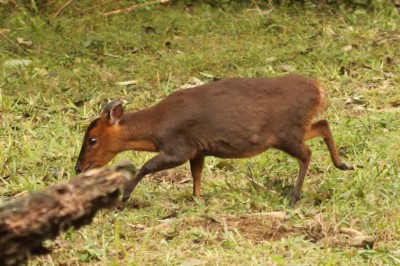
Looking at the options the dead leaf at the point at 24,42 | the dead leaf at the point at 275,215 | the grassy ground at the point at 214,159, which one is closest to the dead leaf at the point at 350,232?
the grassy ground at the point at 214,159

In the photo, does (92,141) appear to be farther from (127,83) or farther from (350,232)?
(127,83)

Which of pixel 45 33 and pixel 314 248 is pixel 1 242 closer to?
pixel 314 248

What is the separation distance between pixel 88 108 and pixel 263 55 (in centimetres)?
217

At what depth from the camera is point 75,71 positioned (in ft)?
33.9

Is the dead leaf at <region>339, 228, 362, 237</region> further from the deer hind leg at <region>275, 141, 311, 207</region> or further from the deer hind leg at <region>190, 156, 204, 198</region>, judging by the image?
the deer hind leg at <region>190, 156, 204, 198</region>

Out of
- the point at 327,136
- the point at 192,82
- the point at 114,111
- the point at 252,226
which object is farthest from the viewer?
the point at 192,82

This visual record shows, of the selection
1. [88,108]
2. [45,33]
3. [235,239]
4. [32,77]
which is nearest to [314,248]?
[235,239]

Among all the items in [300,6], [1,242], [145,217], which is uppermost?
[1,242]

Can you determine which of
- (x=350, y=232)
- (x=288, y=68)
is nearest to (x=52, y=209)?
(x=350, y=232)

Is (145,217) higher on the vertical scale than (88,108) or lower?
higher

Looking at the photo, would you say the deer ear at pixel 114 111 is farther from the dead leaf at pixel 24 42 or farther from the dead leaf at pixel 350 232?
the dead leaf at pixel 24 42

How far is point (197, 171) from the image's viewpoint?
717cm

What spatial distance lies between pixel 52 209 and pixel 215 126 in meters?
3.20

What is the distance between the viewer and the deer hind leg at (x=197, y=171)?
7.13m
